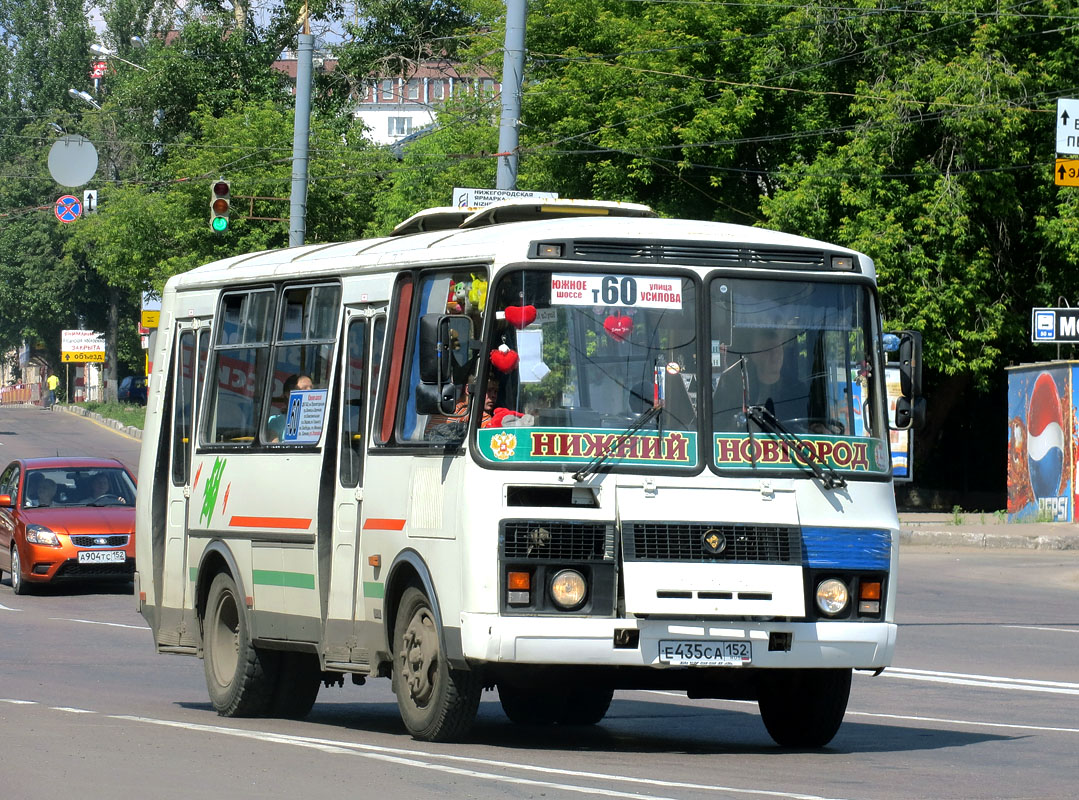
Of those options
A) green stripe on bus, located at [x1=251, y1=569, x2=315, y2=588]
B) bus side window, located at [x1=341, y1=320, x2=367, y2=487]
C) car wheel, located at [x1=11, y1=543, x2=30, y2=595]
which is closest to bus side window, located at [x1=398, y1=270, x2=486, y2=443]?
bus side window, located at [x1=341, y1=320, x2=367, y2=487]

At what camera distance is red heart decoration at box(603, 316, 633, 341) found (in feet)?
31.9

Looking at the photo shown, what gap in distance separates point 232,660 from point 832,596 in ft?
14.7

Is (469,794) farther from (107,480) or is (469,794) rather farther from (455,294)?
(107,480)

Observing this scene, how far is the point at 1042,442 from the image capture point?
34.3 metres

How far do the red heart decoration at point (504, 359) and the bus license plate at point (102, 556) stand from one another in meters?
15.1

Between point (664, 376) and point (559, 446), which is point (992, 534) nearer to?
point (664, 376)

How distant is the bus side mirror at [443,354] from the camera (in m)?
9.50

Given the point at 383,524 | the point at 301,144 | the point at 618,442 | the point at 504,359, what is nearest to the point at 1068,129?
the point at 383,524

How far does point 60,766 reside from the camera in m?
8.74

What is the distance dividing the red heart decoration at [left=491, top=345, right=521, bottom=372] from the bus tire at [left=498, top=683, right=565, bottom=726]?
2972 mm

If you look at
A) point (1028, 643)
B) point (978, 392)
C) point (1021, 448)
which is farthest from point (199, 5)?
point (1028, 643)

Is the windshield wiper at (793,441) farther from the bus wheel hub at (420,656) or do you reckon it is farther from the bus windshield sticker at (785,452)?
the bus wheel hub at (420,656)

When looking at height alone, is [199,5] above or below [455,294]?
above

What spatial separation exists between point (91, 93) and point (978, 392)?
62.7 metres
